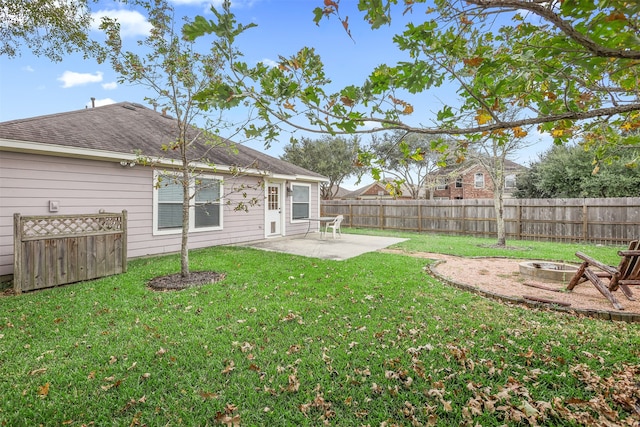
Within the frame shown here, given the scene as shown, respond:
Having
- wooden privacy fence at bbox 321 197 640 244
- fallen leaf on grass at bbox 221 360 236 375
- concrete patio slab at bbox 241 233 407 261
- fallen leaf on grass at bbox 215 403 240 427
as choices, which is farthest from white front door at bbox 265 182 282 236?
fallen leaf on grass at bbox 215 403 240 427

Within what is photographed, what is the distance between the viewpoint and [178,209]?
826 centimetres

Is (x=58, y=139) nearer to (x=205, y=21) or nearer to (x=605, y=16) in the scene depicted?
(x=205, y=21)

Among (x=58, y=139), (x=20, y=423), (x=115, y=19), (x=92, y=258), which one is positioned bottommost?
(x=20, y=423)

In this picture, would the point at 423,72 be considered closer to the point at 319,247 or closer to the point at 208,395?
the point at 208,395

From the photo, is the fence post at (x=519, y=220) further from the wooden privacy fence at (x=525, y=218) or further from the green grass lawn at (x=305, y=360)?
the green grass lawn at (x=305, y=360)

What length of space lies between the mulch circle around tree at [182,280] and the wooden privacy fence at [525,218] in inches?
472

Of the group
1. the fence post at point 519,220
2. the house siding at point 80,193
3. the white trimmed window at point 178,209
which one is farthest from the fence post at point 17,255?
the fence post at point 519,220

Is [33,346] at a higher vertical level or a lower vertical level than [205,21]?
lower

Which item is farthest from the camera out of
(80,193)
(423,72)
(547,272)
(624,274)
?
(80,193)

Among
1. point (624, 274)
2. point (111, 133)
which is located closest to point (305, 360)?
point (624, 274)

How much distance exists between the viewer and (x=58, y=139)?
6012mm

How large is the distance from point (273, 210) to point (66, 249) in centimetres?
681

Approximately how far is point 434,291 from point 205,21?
4.79 m

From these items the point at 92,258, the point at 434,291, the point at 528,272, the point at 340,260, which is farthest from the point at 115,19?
the point at 528,272
